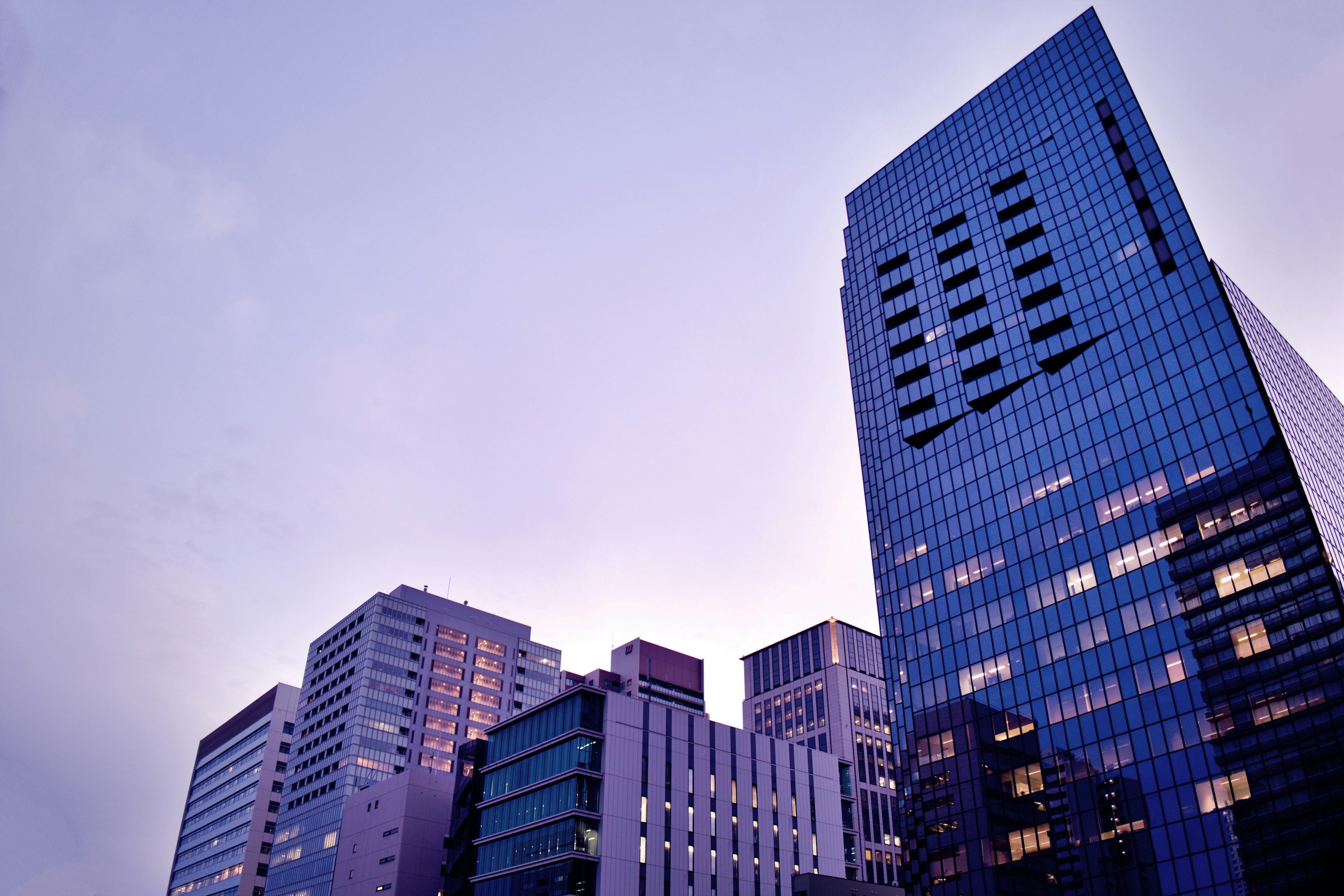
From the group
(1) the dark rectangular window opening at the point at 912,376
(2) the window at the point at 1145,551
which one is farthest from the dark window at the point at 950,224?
(2) the window at the point at 1145,551

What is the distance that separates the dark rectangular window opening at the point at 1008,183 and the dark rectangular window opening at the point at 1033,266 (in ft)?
40.2

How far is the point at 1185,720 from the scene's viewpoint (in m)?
73.2

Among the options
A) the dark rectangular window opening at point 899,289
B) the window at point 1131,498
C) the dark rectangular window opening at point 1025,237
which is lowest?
the window at point 1131,498

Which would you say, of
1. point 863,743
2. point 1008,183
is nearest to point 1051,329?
point 1008,183

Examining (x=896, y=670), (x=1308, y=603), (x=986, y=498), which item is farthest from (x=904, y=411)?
(x=1308, y=603)

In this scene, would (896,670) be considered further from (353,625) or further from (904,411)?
(353,625)

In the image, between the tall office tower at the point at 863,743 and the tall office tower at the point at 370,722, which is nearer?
the tall office tower at the point at 370,722

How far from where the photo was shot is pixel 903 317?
119 meters

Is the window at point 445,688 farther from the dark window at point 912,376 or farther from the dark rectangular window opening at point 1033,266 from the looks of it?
the dark rectangular window opening at point 1033,266

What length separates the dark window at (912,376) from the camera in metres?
112

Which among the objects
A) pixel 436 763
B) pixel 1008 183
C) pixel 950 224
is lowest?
pixel 436 763

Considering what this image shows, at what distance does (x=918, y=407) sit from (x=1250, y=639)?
151ft

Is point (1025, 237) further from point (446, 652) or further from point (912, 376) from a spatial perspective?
point (446, 652)

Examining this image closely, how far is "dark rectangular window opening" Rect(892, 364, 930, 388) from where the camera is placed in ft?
368
